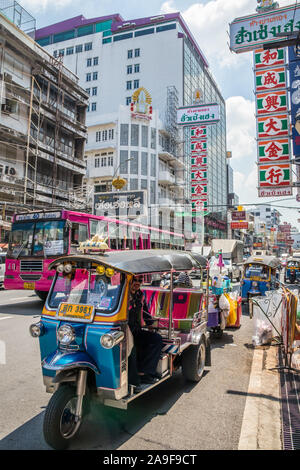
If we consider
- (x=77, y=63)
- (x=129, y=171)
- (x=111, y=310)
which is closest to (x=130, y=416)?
(x=111, y=310)

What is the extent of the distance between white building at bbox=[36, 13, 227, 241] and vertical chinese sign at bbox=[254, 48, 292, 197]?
29.8m

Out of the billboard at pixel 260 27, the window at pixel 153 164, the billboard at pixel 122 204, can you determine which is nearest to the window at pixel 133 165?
the window at pixel 153 164

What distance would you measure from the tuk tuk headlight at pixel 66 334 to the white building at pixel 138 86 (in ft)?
125

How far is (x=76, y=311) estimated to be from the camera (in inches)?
156

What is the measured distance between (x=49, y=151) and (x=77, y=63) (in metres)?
37.0

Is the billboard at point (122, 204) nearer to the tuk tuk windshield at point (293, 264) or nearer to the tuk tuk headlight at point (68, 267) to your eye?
the tuk tuk windshield at point (293, 264)

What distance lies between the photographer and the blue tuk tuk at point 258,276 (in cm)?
1272

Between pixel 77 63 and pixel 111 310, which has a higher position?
pixel 77 63

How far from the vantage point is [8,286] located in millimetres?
12008

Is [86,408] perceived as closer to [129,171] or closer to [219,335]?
[219,335]

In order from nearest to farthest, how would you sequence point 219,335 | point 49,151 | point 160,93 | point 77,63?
1. point 219,335
2. point 49,151
3. point 160,93
4. point 77,63

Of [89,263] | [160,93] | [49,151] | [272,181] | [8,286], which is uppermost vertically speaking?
[160,93]

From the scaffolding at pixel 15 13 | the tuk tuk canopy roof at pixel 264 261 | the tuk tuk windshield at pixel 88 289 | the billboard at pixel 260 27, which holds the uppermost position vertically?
the scaffolding at pixel 15 13

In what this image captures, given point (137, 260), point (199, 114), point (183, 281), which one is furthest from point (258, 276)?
point (199, 114)
